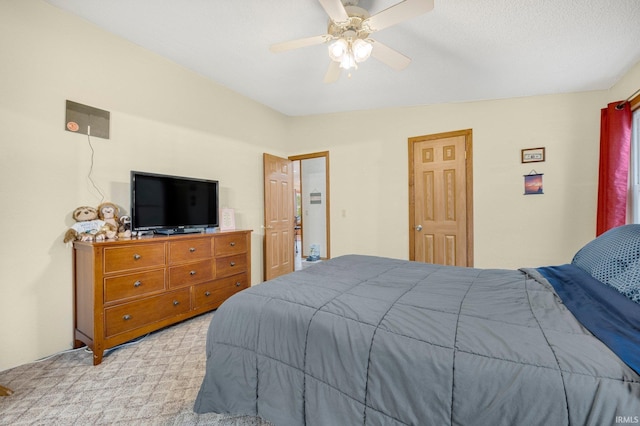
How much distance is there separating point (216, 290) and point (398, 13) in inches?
114

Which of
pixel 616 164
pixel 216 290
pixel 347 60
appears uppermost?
pixel 347 60

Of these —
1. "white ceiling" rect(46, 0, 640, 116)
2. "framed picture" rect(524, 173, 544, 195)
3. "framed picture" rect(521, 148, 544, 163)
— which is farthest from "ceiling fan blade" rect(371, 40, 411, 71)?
"framed picture" rect(524, 173, 544, 195)

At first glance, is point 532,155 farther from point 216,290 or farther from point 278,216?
point 216,290

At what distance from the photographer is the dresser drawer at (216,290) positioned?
2.73m

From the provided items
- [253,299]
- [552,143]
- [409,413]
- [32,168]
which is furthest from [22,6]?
[552,143]

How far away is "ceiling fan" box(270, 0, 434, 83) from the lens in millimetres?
1625

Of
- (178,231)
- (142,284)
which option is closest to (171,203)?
(178,231)

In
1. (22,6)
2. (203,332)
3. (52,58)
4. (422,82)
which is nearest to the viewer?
(22,6)

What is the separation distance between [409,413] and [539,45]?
9.66 ft

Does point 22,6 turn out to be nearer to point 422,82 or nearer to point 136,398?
point 136,398

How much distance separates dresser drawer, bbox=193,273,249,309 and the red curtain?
12.7ft

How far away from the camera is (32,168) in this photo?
6.76ft

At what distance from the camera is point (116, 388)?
175cm

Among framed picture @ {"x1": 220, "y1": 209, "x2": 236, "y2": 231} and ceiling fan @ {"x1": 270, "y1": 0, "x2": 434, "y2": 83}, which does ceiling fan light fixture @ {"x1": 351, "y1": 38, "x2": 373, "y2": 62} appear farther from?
framed picture @ {"x1": 220, "y1": 209, "x2": 236, "y2": 231}
